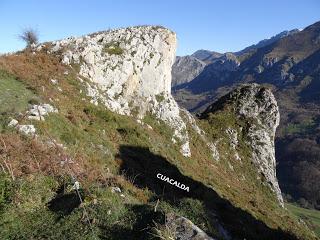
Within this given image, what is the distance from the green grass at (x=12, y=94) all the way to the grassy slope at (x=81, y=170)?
508 millimetres

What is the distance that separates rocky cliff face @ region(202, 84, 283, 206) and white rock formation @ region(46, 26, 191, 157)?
51.8ft

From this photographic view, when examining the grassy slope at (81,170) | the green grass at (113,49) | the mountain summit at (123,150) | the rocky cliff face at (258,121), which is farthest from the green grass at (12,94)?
the rocky cliff face at (258,121)

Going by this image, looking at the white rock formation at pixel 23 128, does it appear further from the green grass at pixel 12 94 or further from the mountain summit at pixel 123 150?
the green grass at pixel 12 94

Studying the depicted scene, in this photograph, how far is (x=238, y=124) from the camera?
63156 mm

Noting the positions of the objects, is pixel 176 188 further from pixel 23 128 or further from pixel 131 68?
pixel 131 68

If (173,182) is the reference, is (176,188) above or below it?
below

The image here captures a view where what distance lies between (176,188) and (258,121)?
37.0 metres

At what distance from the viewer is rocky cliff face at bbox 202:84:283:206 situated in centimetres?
6003

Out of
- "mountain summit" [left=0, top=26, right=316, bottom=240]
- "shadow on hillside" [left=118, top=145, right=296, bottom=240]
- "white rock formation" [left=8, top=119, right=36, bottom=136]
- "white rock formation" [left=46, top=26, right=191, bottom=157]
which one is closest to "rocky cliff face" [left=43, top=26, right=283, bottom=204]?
"white rock formation" [left=46, top=26, right=191, bottom=157]

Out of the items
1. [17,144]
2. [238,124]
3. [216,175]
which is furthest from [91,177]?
[238,124]

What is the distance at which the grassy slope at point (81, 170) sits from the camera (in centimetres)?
1496

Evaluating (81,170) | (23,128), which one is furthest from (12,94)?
(81,170)

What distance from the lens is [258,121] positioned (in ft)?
214

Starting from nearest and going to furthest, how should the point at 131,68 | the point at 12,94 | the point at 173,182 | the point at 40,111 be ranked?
1. the point at 40,111
2. the point at 12,94
3. the point at 173,182
4. the point at 131,68
